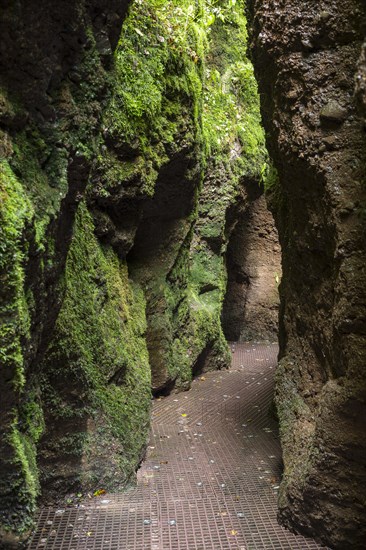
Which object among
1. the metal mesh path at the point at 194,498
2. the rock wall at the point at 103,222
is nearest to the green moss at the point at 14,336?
the rock wall at the point at 103,222

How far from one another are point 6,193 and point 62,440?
279cm

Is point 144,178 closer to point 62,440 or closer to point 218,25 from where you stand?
point 62,440

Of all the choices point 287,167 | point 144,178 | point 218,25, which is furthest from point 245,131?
point 287,167

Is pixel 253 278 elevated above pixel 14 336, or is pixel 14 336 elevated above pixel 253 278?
pixel 253 278

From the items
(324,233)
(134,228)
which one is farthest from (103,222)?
(324,233)

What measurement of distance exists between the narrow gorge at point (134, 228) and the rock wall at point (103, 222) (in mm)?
16

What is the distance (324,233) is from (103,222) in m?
2.72

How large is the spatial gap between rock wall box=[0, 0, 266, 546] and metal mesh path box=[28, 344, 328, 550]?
361 millimetres

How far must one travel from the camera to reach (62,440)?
5086 mm

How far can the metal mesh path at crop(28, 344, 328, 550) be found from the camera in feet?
14.4

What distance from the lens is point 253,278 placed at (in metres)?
13.7

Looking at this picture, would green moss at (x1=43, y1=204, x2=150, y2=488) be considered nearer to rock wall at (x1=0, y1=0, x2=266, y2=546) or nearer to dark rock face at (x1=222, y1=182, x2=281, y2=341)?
rock wall at (x1=0, y1=0, x2=266, y2=546)

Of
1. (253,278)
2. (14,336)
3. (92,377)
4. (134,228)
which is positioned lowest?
(92,377)

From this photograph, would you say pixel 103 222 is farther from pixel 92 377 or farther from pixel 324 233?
pixel 324 233
